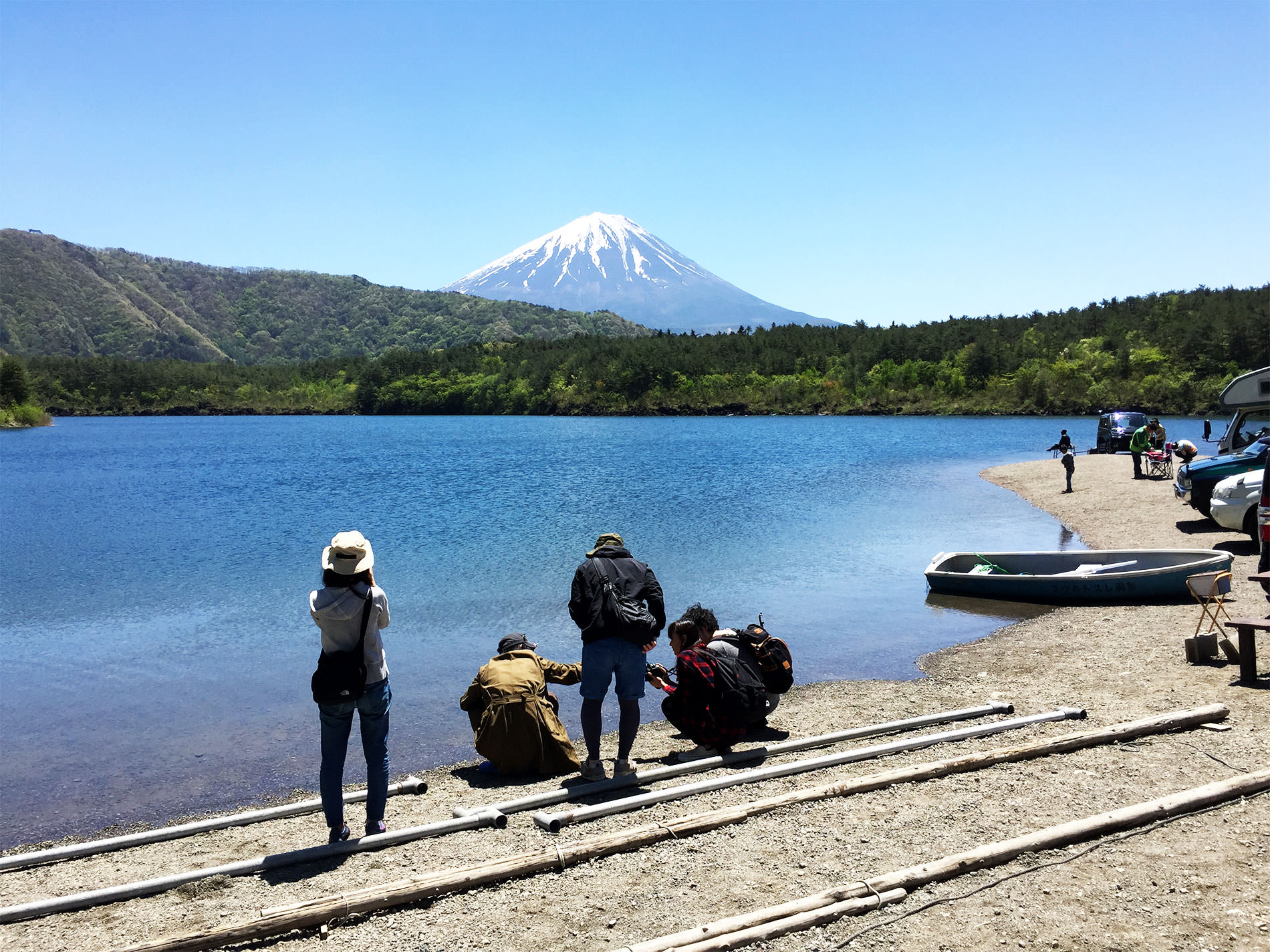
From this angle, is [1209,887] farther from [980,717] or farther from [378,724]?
[378,724]

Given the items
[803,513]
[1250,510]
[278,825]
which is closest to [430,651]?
[278,825]

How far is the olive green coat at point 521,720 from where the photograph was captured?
8406 millimetres

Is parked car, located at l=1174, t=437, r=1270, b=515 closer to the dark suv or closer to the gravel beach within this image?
the gravel beach

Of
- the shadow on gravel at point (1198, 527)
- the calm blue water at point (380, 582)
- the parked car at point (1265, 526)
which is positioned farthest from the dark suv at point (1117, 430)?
the parked car at point (1265, 526)

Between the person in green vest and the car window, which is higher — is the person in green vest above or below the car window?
below

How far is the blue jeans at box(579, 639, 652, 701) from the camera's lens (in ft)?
24.1

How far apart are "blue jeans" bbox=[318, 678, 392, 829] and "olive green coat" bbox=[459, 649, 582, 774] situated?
1.84 m

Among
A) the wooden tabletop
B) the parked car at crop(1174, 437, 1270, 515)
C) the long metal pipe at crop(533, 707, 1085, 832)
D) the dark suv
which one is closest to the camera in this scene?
the long metal pipe at crop(533, 707, 1085, 832)

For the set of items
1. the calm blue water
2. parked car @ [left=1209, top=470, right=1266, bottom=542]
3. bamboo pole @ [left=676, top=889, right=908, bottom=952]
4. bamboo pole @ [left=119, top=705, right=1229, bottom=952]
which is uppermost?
parked car @ [left=1209, top=470, right=1266, bottom=542]

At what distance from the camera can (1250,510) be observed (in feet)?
60.3

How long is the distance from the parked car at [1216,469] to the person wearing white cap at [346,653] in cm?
1908

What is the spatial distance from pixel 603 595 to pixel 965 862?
3.04m

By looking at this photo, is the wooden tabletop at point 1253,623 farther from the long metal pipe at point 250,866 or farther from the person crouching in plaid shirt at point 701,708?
the long metal pipe at point 250,866

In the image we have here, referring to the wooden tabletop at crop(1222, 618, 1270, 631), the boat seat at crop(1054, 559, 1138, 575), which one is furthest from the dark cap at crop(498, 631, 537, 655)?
the boat seat at crop(1054, 559, 1138, 575)
